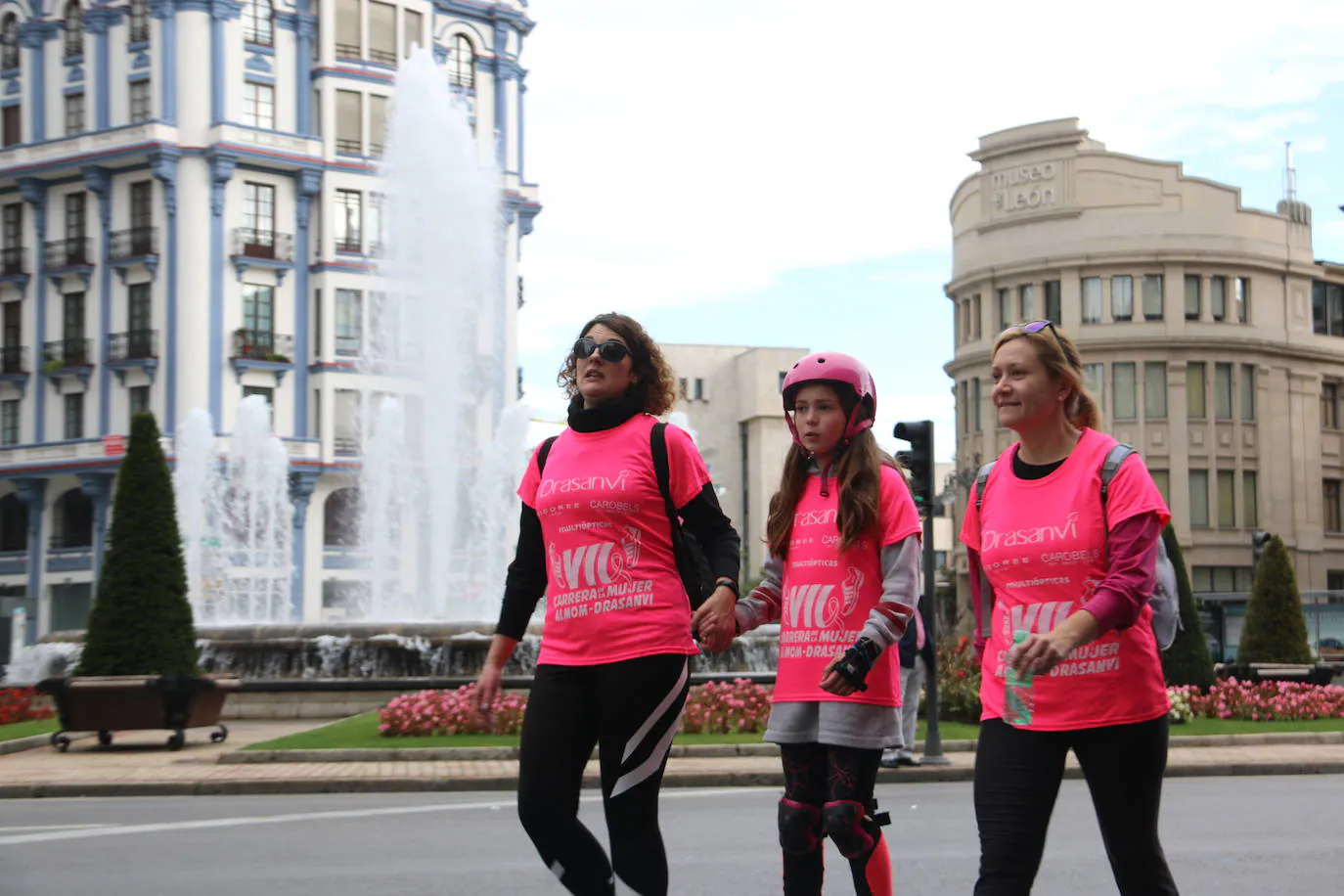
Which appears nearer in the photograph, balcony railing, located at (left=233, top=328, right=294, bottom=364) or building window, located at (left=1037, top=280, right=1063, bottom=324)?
balcony railing, located at (left=233, top=328, right=294, bottom=364)

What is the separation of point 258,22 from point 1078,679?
179 feet

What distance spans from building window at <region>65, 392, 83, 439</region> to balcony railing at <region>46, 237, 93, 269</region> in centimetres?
405

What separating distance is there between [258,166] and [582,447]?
51789 mm

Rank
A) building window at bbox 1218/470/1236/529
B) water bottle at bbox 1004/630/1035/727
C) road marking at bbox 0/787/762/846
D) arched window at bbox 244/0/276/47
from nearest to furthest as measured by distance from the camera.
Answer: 1. water bottle at bbox 1004/630/1035/727
2. road marking at bbox 0/787/762/846
3. arched window at bbox 244/0/276/47
4. building window at bbox 1218/470/1236/529

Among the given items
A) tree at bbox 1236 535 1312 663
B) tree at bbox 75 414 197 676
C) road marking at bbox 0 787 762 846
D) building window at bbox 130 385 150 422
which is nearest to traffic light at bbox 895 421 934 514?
road marking at bbox 0 787 762 846

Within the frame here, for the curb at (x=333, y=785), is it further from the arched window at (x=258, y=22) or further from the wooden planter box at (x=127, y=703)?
the arched window at (x=258, y=22)

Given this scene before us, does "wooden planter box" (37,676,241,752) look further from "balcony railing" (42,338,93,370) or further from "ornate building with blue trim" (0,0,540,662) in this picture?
"balcony railing" (42,338,93,370)

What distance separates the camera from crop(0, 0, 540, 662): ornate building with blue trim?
5444 cm

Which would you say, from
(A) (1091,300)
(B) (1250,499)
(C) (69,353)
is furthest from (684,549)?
(B) (1250,499)

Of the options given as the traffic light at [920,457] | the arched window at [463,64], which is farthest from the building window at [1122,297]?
the traffic light at [920,457]

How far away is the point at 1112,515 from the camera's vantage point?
4.90m

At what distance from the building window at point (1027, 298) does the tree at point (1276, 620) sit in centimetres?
3637

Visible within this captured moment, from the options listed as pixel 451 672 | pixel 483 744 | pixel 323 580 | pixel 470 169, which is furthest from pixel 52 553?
pixel 483 744

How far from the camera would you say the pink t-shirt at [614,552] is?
17.8ft
